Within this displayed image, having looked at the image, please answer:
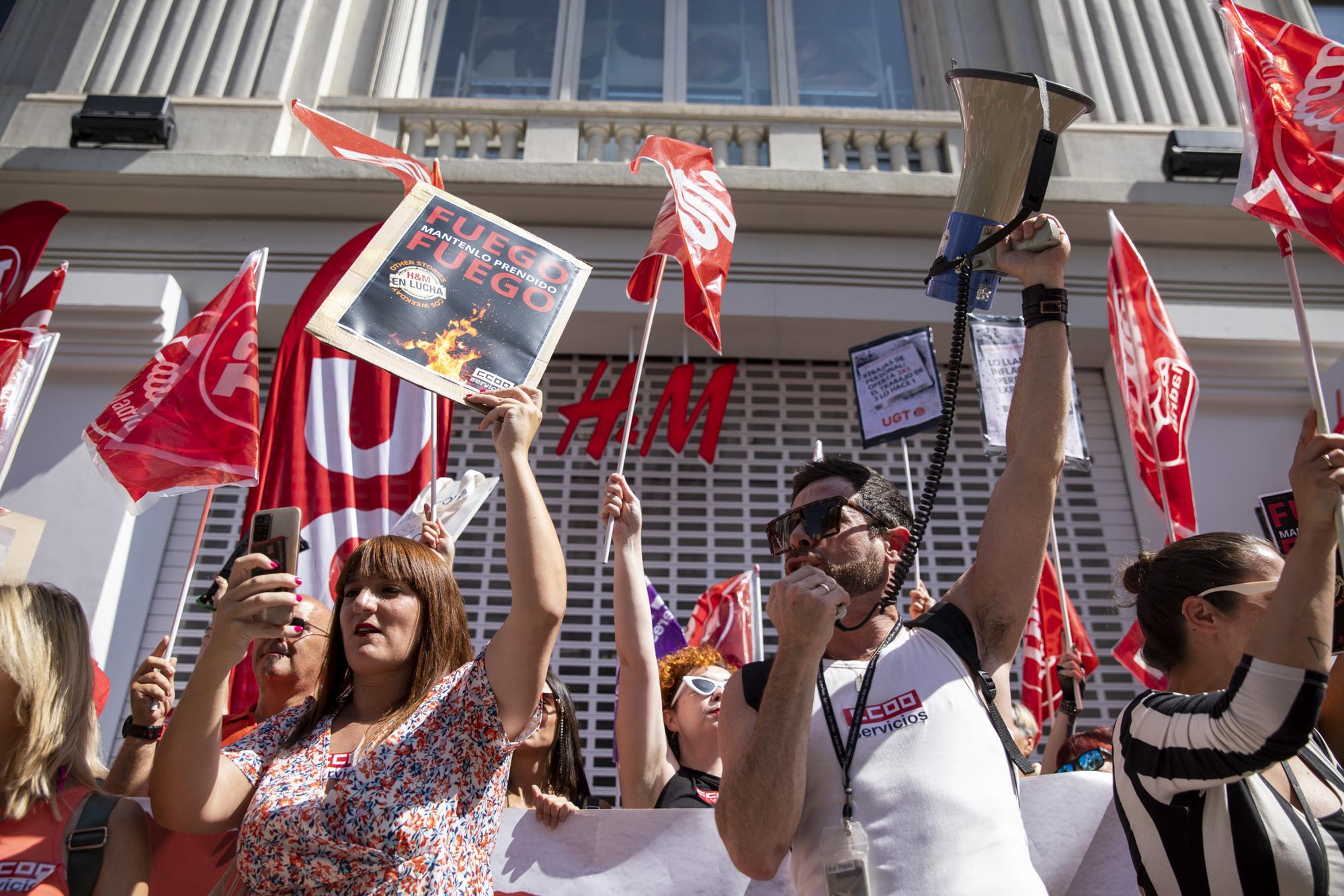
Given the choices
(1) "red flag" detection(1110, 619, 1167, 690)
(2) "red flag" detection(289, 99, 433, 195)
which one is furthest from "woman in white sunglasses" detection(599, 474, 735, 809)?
(1) "red flag" detection(1110, 619, 1167, 690)

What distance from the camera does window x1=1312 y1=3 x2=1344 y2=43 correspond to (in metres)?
9.44

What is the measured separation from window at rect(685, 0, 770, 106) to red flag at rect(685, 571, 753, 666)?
17.3 ft

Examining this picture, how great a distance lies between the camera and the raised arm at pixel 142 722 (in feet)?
10.0

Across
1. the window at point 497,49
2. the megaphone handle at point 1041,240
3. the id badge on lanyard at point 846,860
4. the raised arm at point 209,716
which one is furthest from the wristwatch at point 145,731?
the window at point 497,49

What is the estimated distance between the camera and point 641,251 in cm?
759

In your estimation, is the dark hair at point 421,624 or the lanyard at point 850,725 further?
the dark hair at point 421,624

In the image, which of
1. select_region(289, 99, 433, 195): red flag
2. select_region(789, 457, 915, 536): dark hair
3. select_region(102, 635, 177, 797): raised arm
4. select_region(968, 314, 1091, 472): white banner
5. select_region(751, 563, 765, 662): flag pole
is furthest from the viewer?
select_region(968, 314, 1091, 472): white banner

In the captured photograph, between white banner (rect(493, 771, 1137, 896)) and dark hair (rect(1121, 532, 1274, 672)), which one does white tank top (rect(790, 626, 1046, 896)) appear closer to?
dark hair (rect(1121, 532, 1274, 672))

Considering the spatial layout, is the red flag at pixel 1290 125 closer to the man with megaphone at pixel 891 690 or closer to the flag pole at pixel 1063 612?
the man with megaphone at pixel 891 690

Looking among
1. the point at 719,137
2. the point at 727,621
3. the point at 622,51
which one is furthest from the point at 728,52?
the point at 727,621

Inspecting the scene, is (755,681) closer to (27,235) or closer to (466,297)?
(466,297)

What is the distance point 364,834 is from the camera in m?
2.15

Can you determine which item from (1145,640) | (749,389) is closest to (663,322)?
(749,389)

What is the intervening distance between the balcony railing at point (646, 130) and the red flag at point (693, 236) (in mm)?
3409
